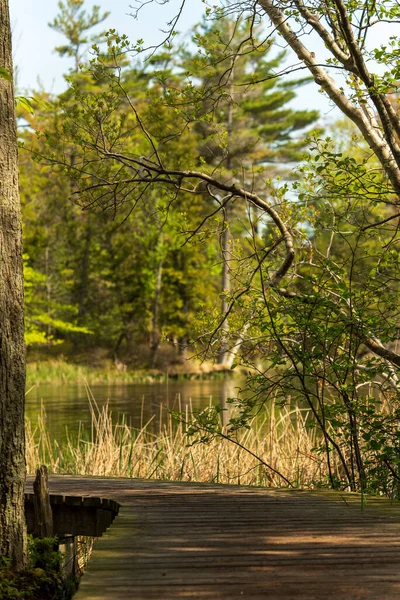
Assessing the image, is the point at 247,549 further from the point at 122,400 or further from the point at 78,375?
the point at 78,375

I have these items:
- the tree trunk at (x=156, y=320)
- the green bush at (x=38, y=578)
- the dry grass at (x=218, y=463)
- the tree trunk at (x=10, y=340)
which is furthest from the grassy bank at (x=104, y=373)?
the tree trunk at (x=10, y=340)

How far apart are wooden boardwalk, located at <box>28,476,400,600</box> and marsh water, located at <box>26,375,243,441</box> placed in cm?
735

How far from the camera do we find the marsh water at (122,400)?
1596 cm

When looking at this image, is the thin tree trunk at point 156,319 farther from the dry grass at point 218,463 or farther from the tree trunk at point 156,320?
the dry grass at point 218,463

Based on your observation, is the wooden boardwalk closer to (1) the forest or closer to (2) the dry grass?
(1) the forest

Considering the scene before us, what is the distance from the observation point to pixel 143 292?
35812 millimetres

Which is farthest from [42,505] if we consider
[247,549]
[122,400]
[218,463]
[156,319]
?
[156,319]

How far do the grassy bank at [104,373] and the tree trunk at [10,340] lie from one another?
73.8 ft

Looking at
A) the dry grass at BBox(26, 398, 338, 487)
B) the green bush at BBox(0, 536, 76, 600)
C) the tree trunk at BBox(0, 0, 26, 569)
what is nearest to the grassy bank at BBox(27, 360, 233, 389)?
the dry grass at BBox(26, 398, 338, 487)

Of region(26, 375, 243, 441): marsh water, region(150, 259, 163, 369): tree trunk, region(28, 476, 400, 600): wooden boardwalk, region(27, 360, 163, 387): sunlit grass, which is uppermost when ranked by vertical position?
region(150, 259, 163, 369): tree trunk

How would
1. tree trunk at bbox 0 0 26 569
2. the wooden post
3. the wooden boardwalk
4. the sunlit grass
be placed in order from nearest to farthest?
the wooden boardwalk < tree trunk at bbox 0 0 26 569 < the wooden post < the sunlit grass

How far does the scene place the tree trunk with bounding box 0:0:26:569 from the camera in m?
4.17

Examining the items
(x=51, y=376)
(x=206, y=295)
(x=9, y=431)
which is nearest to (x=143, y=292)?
(x=206, y=295)

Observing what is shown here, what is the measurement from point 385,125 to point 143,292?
3019cm
